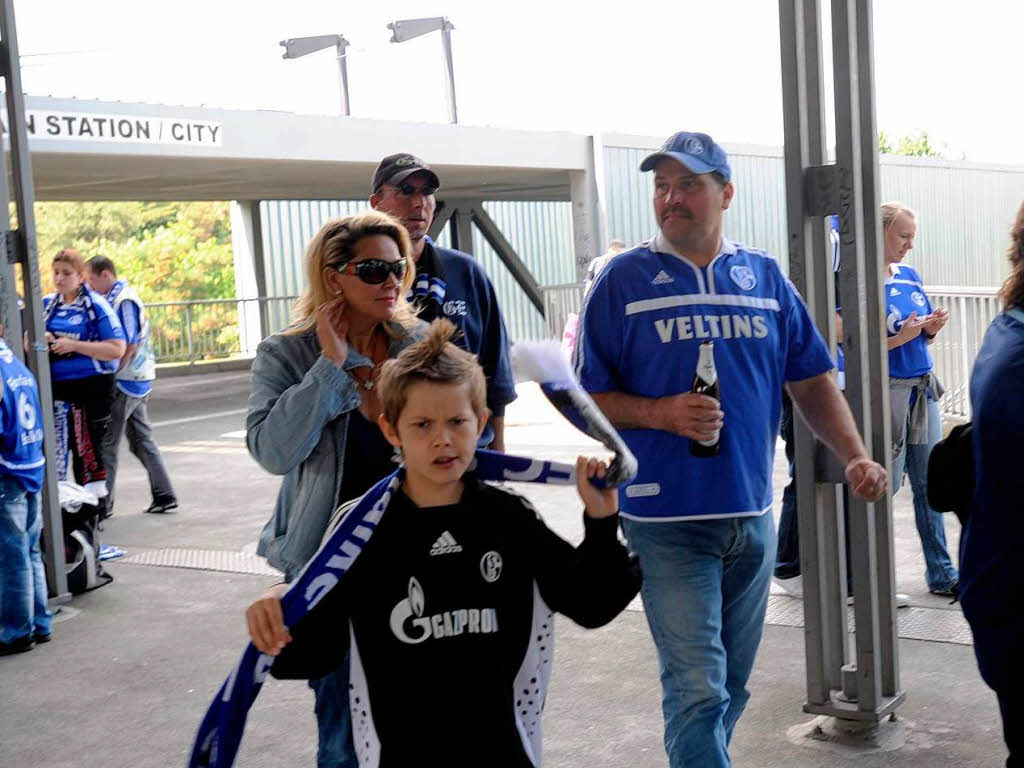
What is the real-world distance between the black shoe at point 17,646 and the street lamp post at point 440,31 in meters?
22.8

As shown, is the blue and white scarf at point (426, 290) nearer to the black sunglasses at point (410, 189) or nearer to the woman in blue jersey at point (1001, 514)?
the black sunglasses at point (410, 189)

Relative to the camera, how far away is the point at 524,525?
2.88 m

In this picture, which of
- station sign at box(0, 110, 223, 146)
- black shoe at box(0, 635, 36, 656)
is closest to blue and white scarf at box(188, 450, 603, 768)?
black shoe at box(0, 635, 36, 656)

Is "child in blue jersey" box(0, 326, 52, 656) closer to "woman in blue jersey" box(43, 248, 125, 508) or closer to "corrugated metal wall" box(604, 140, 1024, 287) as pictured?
"woman in blue jersey" box(43, 248, 125, 508)

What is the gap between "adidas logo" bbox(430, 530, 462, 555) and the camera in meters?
2.81

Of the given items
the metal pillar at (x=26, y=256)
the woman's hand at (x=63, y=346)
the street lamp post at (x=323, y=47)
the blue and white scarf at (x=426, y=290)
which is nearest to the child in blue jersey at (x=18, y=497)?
the metal pillar at (x=26, y=256)

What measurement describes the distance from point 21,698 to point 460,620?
412 centimetres

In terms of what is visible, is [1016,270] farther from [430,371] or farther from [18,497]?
[18,497]

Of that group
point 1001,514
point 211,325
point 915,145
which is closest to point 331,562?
point 1001,514

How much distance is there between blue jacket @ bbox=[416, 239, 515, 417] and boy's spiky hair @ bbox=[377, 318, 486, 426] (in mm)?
1488

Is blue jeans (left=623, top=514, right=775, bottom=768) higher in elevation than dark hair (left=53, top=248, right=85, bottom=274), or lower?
lower

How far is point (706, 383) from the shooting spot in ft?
12.3

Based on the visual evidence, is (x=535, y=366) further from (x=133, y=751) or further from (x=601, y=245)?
(x=601, y=245)

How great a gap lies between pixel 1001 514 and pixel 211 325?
2694cm
